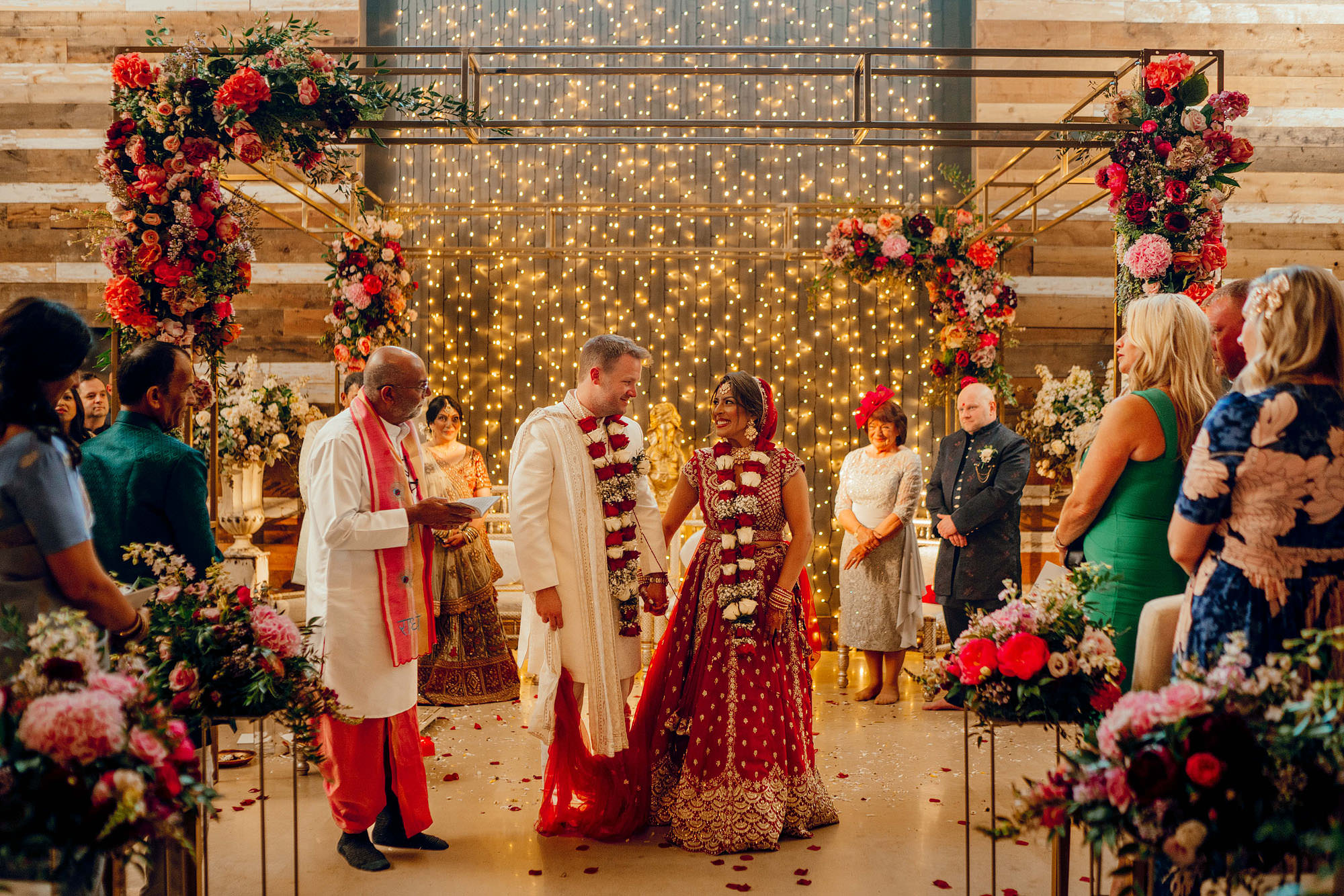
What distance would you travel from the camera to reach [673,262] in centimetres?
838

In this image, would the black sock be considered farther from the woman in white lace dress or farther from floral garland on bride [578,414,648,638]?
the woman in white lace dress

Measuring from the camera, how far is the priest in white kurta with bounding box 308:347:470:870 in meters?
3.38

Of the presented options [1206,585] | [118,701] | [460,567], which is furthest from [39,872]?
[460,567]

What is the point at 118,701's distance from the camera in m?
1.77

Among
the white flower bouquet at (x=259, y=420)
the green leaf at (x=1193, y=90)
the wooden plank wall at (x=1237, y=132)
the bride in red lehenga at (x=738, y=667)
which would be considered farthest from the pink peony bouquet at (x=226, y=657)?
the wooden plank wall at (x=1237, y=132)

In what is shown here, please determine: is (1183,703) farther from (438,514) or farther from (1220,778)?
(438,514)

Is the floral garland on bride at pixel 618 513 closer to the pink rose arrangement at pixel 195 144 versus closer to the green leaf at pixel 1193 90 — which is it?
the pink rose arrangement at pixel 195 144

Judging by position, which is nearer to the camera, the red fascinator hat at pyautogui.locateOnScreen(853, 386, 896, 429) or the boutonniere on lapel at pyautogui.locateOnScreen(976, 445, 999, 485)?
the boutonniere on lapel at pyautogui.locateOnScreen(976, 445, 999, 485)

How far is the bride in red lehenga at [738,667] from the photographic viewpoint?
3598 mm

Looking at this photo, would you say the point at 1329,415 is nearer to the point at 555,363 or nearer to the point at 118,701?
the point at 118,701

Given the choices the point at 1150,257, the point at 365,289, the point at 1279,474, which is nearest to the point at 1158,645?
the point at 1279,474

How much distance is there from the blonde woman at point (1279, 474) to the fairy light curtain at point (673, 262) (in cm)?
604

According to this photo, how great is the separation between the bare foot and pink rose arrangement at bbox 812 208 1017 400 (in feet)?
8.40

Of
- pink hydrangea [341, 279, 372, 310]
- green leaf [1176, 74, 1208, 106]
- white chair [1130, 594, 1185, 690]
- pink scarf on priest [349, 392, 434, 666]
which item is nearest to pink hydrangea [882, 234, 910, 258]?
green leaf [1176, 74, 1208, 106]
